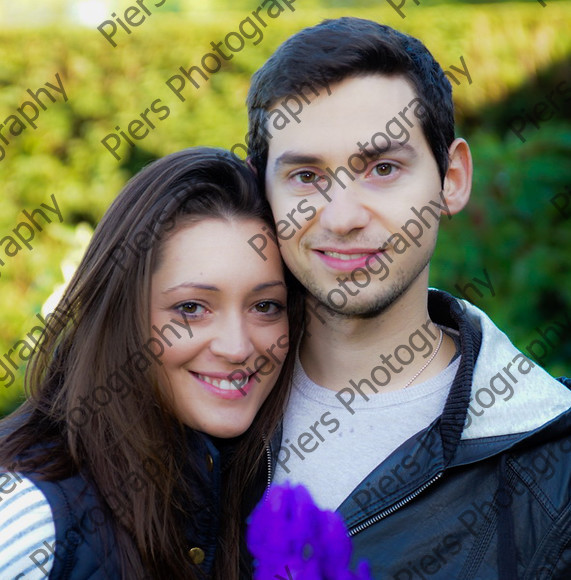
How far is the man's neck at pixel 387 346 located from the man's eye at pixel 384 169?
13.9 inches

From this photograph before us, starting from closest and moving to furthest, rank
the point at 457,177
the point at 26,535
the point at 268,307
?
1. the point at 26,535
2. the point at 268,307
3. the point at 457,177

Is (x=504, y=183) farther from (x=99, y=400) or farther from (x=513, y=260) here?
(x=99, y=400)

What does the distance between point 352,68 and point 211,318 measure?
77 cm

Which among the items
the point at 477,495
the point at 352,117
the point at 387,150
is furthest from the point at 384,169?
the point at 477,495

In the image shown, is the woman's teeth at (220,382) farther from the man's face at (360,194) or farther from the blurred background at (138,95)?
the blurred background at (138,95)

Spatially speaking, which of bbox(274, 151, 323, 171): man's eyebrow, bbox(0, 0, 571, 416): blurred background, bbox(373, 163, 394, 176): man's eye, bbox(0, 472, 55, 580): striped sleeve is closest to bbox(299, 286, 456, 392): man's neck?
bbox(373, 163, 394, 176): man's eye

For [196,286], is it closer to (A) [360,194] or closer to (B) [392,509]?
(A) [360,194]

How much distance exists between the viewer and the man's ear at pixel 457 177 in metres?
2.28

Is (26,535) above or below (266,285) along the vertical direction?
below

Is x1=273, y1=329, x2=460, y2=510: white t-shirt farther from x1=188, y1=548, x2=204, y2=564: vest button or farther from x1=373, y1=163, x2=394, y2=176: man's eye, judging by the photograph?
x1=373, y1=163, x2=394, y2=176: man's eye

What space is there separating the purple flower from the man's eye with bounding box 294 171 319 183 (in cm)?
83

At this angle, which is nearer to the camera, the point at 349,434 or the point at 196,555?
the point at 196,555

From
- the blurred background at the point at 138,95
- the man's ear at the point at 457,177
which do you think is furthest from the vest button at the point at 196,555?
the blurred background at the point at 138,95

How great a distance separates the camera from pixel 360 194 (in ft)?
6.70
